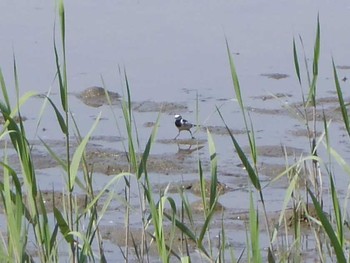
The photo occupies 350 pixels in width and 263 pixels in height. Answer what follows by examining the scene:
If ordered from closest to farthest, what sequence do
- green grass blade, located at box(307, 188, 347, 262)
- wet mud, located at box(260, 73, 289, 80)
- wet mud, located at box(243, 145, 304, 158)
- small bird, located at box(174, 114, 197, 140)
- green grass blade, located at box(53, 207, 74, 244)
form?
green grass blade, located at box(307, 188, 347, 262) → green grass blade, located at box(53, 207, 74, 244) → wet mud, located at box(243, 145, 304, 158) → small bird, located at box(174, 114, 197, 140) → wet mud, located at box(260, 73, 289, 80)

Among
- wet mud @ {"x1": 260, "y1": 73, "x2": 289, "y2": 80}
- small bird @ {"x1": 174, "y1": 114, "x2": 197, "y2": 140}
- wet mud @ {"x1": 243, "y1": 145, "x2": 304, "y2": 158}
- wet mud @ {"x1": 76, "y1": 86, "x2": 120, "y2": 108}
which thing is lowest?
wet mud @ {"x1": 243, "y1": 145, "x2": 304, "y2": 158}

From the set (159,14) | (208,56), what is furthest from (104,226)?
(159,14)

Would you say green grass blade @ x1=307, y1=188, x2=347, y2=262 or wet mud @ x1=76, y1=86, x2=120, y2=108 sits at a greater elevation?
green grass blade @ x1=307, y1=188, x2=347, y2=262

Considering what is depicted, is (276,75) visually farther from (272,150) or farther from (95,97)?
(272,150)

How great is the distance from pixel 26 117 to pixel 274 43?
105 inches

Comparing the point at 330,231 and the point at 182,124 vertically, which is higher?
the point at 330,231

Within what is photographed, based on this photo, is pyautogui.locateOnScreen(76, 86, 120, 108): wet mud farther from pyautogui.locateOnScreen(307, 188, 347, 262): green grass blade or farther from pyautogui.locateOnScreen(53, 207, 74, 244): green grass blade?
pyautogui.locateOnScreen(307, 188, 347, 262): green grass blade

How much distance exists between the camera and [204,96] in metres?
7.70

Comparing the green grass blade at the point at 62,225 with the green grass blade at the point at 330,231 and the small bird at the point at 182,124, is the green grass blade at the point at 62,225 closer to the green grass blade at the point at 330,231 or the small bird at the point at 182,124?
the green grass blade at the point at 330,231

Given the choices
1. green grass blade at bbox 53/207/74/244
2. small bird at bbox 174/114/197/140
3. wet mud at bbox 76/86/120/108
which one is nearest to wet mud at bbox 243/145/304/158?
small bird at bbox 174/114/197/140

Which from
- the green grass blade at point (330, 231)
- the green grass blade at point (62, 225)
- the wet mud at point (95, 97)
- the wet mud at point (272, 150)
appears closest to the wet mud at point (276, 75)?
the wet mud at point (95, 97)

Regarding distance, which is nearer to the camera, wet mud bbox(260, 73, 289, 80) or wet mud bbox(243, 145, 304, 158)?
wet mud bbox(243, 145, 304, 158)

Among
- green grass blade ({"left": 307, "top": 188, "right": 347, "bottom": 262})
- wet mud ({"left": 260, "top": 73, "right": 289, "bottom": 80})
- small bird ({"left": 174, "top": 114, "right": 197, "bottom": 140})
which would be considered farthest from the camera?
wet mud ({"left": 260, "top": 73, "right": 289, "bottom": 80})

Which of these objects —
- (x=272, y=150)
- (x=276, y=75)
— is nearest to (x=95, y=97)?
(x=276, y=75)
